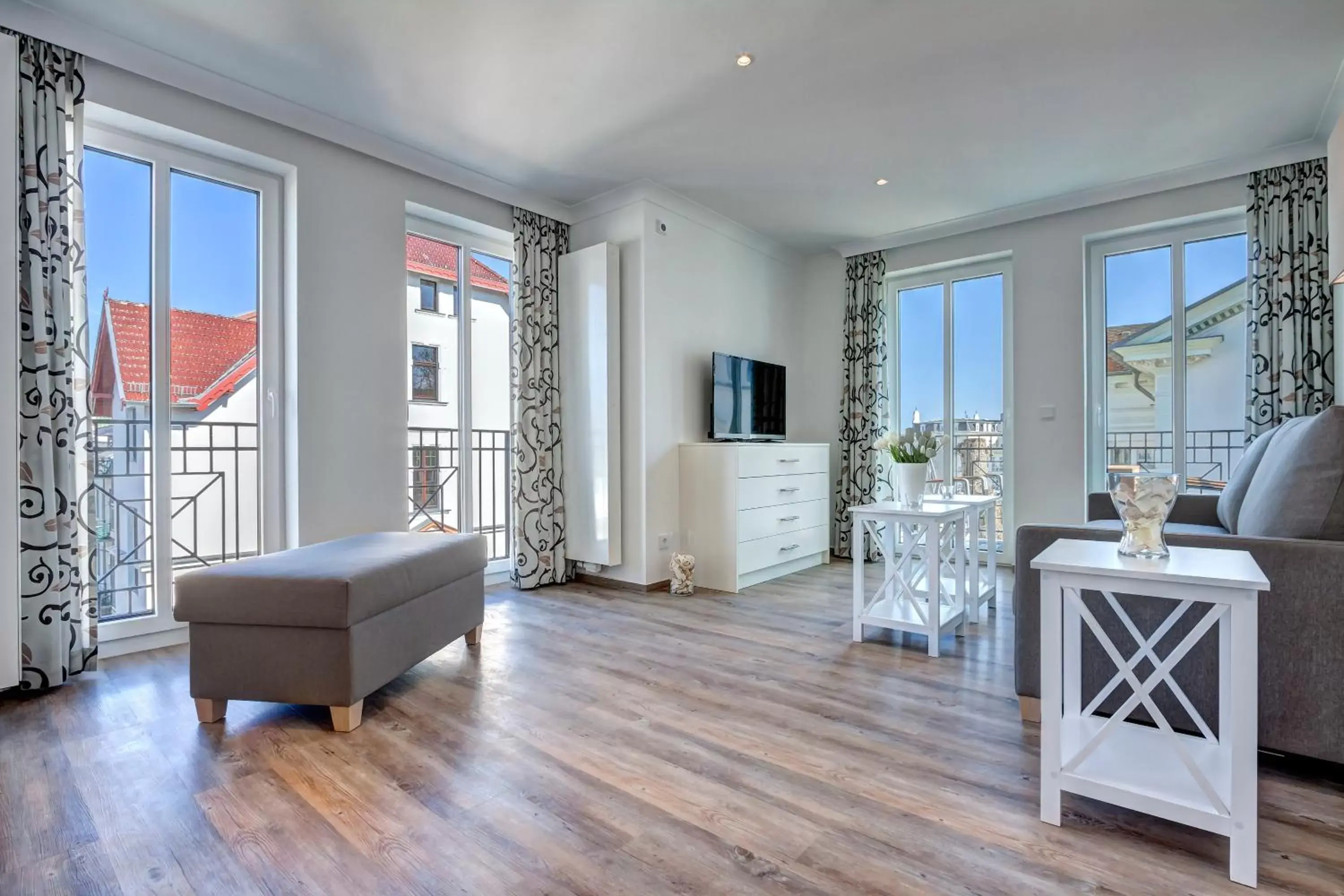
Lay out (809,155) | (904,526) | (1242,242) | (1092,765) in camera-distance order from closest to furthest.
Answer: (1092,765), (904,526), (809,155), (1242,242)

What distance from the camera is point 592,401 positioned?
161 inches

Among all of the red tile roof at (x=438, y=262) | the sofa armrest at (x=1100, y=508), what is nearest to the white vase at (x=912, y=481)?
the sofa armrest at (x=1100, y=508)

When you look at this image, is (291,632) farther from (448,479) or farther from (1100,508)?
(1100,508)

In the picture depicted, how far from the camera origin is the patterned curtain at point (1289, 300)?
133 inches

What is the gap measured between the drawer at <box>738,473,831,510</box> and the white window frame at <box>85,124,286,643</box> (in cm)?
255

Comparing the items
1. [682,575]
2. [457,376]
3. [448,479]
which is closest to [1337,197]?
[682,575]

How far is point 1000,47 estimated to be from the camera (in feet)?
8.35

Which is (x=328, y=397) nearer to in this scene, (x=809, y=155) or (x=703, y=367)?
(x=703, y=367)

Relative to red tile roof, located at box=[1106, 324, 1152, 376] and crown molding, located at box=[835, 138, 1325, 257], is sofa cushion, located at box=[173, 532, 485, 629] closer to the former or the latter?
crown molding, located at box=[835, 138, 1325, 257]

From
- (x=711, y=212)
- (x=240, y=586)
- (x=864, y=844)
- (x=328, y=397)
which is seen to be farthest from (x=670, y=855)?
(x=711, y=212)

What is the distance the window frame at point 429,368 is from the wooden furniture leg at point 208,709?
211 centimetres

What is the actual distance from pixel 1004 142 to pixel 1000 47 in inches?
37.3

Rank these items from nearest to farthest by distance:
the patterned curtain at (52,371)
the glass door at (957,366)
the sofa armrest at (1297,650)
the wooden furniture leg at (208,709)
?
the sofa armrest at (1297,650), the wooden furniture leg at (208,709), the patterned curtain at (52,371), the glass door at (957,366)

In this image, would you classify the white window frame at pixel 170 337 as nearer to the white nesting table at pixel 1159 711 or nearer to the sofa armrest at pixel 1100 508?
the white nesting table at pixel 1159 711
